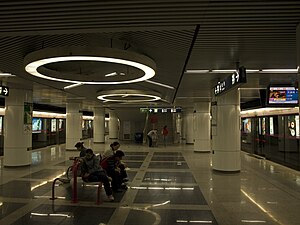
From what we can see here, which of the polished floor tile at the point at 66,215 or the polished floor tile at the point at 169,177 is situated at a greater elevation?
the polished floor tile at the point at 66,215

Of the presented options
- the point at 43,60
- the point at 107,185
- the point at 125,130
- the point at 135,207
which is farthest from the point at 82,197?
the point at 125,130

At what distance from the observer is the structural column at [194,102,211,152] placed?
18.5 meters

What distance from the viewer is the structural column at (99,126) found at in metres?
26.9

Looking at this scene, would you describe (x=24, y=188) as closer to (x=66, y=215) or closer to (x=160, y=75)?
(x=66, y=215)

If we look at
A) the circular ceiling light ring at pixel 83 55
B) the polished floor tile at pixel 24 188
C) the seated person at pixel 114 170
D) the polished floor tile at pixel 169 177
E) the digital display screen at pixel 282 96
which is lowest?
the polished floor tile at pixel 169 177

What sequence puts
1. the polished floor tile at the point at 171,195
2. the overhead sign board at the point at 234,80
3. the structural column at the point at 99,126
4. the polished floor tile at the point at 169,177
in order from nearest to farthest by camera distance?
the overhead sign board at the point at 234,80 < the polished floor tile at the point at 171,195 < the polished floor tile at the point at 169,177 < the structural column at the point at 99,126

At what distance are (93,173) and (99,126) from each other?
20978 millimetres

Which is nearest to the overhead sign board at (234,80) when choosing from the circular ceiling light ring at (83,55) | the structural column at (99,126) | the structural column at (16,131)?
the circular ceiling light ring at (83,55)

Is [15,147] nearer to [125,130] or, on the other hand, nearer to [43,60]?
[43,60]

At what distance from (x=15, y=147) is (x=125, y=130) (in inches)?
825

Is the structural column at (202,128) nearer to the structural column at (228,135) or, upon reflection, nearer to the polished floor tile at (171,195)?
the structural column at (228,135)

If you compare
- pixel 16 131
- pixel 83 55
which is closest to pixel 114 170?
pixel 83 55

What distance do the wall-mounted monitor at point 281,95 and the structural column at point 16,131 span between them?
1046 centimetres

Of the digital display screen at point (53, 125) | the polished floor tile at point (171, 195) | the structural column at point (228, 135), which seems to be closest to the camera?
the polished floor tile at point (171, 195)
